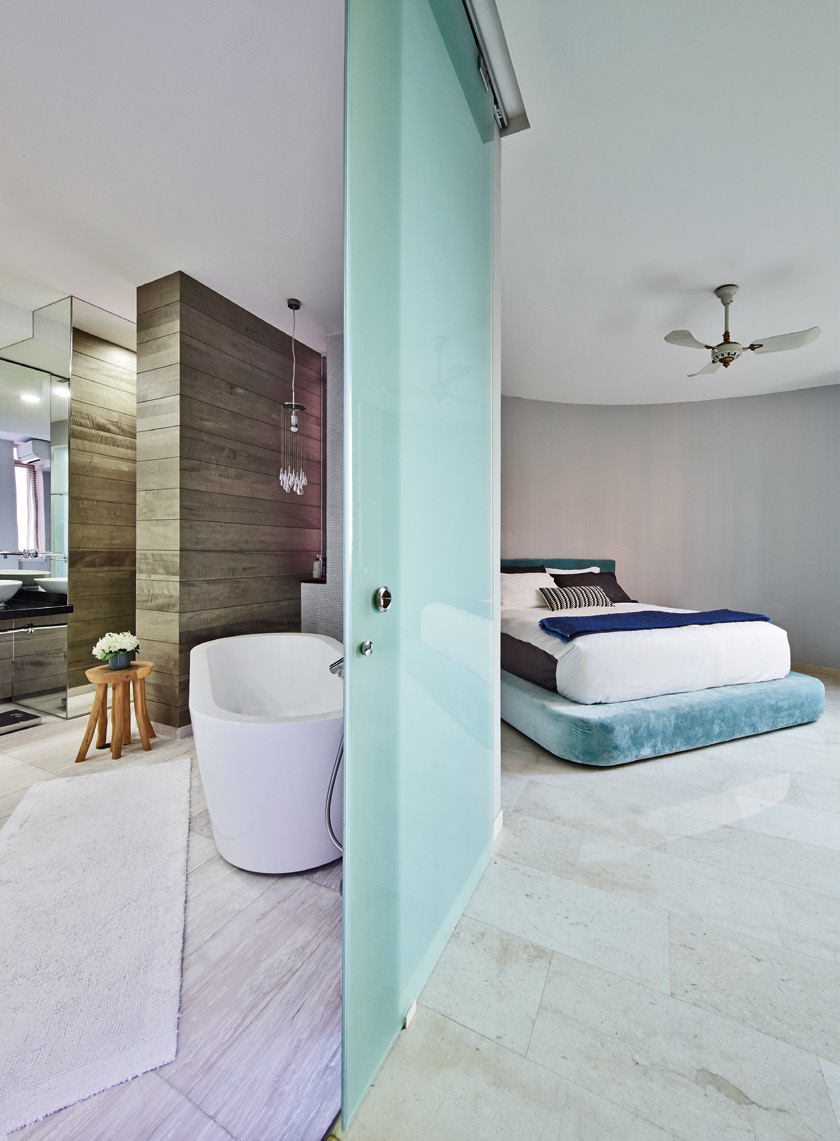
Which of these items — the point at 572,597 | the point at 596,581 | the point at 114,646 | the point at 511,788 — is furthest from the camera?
the point at 596,581

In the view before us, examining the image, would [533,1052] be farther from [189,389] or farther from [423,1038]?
[189,389]

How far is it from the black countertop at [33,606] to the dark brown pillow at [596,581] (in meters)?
3.82

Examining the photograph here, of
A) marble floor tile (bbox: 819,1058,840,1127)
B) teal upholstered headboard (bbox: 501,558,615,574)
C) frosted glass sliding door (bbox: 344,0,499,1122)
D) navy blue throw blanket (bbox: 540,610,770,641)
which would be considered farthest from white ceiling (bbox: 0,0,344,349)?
marble floor tile (bbox: 819,1058,840,1127)

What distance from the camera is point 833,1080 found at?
3.43 feet

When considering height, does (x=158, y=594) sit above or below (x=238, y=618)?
above

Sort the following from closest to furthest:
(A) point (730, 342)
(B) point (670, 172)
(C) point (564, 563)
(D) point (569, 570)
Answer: (B) point (670, 172) → (A) point (730, 342) → (D) point (569, 570) → (C) point (564, 563)

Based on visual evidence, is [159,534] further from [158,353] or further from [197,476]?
[158,353]

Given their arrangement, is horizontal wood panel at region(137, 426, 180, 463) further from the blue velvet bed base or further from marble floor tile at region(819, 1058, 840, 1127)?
marble floor tile at region(819, 1058, 840, 1127)

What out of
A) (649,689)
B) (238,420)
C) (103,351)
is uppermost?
(103,351)

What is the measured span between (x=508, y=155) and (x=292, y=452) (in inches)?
90.4

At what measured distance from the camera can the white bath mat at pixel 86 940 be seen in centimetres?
107

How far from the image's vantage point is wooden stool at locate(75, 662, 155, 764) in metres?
2.56

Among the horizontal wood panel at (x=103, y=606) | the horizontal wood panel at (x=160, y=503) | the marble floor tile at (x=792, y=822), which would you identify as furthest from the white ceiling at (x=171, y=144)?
the marble floor tile at (x=792, y=822)

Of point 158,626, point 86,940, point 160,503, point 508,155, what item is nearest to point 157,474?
point 160,503
